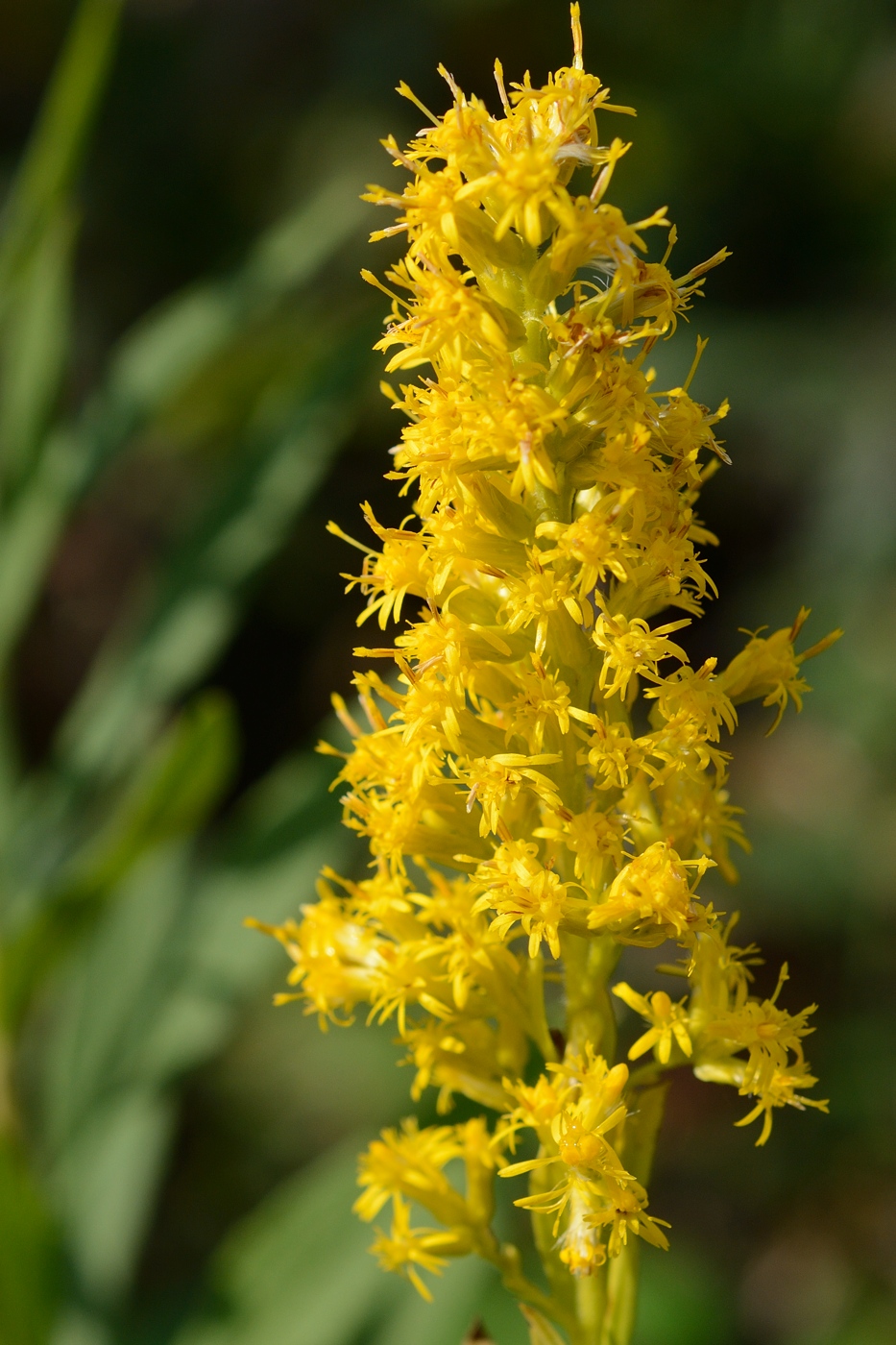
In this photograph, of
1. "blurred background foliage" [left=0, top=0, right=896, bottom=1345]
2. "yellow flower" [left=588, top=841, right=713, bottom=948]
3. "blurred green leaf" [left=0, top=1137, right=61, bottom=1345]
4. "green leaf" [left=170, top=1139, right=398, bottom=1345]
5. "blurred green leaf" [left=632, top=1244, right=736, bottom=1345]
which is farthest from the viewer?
"blurred green leaf" [left=632, top=1244, right=736, bottom=1345]

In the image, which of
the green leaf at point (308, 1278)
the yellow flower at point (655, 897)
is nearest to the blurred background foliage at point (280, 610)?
the green leaf at point (308, 1278)

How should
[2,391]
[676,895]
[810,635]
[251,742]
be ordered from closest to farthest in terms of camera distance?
[676,895] → [2,391] → [810,635] → [251,742]

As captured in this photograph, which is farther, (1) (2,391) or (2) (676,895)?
(1) (2,391)

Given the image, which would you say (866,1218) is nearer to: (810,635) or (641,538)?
(810,635)

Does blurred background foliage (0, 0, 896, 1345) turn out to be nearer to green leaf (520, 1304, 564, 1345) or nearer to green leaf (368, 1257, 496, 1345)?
green leaf (368, 1257, 496, 1345)

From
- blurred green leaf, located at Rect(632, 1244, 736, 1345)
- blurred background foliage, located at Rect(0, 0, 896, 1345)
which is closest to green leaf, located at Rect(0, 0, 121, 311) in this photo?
blurred background foliage, located at Rect(0, 0, 896, 1345)

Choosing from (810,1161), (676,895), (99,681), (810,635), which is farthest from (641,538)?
(810,1161)

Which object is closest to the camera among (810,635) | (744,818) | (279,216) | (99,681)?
(99,681)

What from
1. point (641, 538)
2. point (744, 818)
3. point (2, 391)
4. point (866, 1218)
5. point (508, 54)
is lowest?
point (866, 1218)

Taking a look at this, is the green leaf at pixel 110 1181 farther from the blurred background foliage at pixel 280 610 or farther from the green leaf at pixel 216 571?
the green leaf at pixel 216 571
